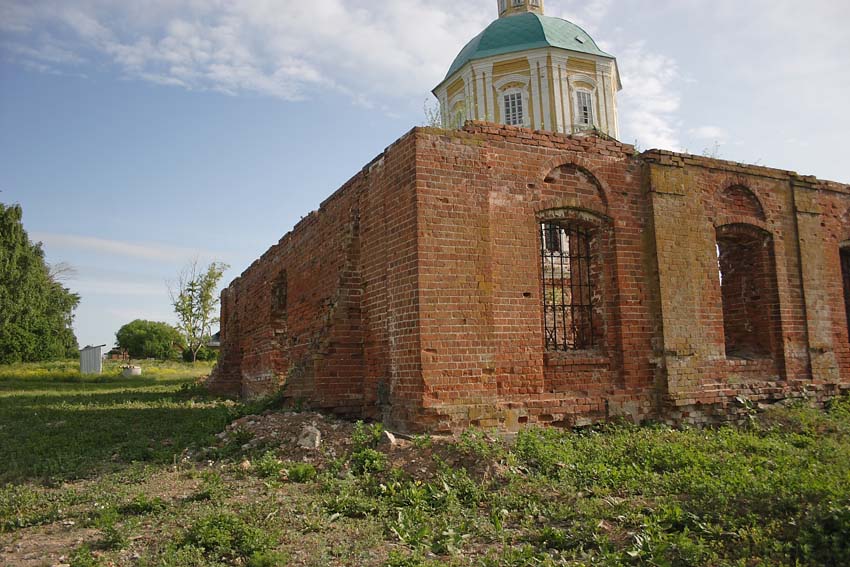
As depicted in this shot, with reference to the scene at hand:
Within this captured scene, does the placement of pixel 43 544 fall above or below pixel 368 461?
below

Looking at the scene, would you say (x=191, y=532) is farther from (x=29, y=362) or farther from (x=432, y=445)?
(x=29, y=362)

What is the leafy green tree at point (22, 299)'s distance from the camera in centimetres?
3669

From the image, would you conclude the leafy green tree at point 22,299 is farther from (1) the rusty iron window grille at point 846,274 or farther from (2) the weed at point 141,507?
(1) the rusty iron window grille at point 846,274

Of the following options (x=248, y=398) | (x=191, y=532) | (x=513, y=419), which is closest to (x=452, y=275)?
(x=513, y=419)

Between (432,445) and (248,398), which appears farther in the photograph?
(248,398)

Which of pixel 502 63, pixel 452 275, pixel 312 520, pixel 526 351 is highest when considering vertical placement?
pixel 502 63

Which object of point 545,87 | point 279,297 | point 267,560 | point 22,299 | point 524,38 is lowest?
point 267,560

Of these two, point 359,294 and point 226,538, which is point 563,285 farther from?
point 226,538

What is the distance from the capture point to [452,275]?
7.32 metres

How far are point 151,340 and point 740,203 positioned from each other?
144 ft

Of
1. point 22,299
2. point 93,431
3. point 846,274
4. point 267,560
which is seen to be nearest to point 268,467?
point 267,560

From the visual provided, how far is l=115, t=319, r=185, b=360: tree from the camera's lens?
44.7m

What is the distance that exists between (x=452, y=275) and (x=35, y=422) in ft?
26.8

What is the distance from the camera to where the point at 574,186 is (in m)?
8.38
